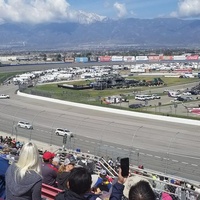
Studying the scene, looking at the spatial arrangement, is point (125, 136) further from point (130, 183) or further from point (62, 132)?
point (130, 183)

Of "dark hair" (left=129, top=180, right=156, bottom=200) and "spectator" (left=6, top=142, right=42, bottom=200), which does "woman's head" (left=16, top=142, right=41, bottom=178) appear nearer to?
"spectator" (left=6, top=142, right=42, bottom=200)

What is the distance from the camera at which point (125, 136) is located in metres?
29.8

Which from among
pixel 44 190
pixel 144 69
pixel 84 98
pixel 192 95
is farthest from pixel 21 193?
pixel 144 69

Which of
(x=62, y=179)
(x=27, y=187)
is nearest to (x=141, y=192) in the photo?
(x=27, y=187)

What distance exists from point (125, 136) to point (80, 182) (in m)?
25.3

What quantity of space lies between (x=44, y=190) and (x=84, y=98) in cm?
4485

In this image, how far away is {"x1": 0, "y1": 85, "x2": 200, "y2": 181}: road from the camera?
2305 cm

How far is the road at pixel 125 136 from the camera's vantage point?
23047 mm

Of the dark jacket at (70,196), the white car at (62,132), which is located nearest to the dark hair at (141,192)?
the dark jacket at (70,196)

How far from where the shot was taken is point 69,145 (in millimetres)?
27344

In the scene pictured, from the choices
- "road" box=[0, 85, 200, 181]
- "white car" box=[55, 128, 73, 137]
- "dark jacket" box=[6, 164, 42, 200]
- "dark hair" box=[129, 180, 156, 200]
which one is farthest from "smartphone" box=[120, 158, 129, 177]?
"white car" box=[55, 128, 73, 137]

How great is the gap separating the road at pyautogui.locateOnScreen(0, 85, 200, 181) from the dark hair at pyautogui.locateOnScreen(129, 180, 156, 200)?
15.5 metres

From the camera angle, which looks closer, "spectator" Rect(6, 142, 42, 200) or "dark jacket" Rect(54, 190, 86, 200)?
"dark jacket" Rect(54, 190, 86, 200)

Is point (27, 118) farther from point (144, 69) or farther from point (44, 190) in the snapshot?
point (144, 69)
